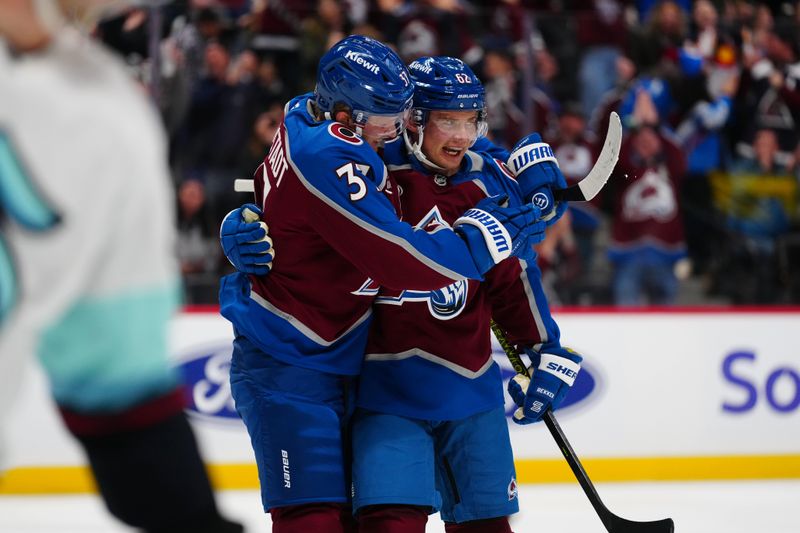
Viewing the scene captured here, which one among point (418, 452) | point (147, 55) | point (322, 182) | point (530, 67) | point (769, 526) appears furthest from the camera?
point (530, 67)

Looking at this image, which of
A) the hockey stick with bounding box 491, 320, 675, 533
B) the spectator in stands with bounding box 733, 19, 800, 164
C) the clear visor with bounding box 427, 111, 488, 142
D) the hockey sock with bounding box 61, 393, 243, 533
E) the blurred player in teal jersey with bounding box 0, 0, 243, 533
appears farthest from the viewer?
the spectator in stands with bounding box 733, 19, 800, 164

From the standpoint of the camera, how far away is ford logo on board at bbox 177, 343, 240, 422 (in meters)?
4.65

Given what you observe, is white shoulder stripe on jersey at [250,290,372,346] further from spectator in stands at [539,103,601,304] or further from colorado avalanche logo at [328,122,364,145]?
spectator in stands at [539,103,601,304]

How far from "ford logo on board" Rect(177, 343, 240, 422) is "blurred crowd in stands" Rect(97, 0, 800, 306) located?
61 cm

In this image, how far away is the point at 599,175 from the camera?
8.28 ft

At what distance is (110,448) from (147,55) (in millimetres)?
4359

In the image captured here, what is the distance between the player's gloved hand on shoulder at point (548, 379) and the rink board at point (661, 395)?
2007 mm

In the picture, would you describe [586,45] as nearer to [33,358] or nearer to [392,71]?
[392,71]

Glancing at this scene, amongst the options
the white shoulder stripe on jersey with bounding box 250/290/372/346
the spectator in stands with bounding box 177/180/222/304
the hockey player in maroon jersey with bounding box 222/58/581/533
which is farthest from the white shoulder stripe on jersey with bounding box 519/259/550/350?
the spectator in stands with bounding box 177/180/222/304

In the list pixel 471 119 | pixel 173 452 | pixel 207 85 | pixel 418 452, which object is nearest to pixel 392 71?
pixel 471 119

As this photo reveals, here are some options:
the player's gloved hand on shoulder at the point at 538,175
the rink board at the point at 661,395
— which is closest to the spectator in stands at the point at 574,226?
the rink board at the point at 661,395

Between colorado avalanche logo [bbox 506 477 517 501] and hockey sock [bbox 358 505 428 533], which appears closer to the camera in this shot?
hockey sock [bbox 358 505 428 533]

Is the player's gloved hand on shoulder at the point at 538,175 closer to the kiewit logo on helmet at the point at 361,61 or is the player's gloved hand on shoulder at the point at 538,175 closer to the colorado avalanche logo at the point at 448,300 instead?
the colorado avalanche logo at the point at 448,300

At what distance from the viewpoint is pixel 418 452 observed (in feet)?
7.89
